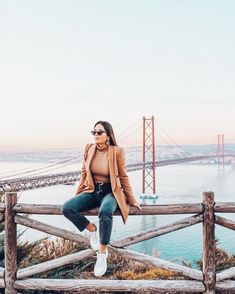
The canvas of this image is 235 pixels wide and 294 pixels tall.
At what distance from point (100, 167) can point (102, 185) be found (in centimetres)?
13

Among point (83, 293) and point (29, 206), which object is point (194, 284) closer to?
point (83, 293)

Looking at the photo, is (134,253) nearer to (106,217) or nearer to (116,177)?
(106,217)

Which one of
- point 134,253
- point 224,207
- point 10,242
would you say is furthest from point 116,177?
point 10,242

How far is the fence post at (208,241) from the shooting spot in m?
3.02

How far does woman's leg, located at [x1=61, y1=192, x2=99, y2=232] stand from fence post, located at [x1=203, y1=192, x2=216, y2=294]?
80 centimetres

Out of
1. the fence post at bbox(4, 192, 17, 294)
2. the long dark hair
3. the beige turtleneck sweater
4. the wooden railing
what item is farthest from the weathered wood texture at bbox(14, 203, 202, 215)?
the long dark hair

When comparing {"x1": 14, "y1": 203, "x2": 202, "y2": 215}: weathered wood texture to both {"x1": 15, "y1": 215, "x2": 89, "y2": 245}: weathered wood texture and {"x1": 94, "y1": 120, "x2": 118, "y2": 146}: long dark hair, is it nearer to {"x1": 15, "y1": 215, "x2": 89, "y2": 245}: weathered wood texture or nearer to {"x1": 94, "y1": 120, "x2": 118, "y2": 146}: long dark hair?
{"x1": 15, "y1": 215, "x2": 89, "y2": 245}: weathered wood texture

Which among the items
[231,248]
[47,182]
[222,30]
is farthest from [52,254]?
[222,30]

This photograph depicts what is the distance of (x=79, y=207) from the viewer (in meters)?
2.91

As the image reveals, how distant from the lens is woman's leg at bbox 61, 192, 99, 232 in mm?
2900

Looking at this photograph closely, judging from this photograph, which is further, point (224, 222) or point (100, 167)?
point (224, 222)

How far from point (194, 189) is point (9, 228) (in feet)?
98.8

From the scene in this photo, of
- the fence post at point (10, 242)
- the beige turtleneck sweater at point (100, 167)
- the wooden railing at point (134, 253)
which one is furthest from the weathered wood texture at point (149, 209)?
the beige turtleneck sweater at point (100, 167)

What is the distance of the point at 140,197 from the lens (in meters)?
31.9
